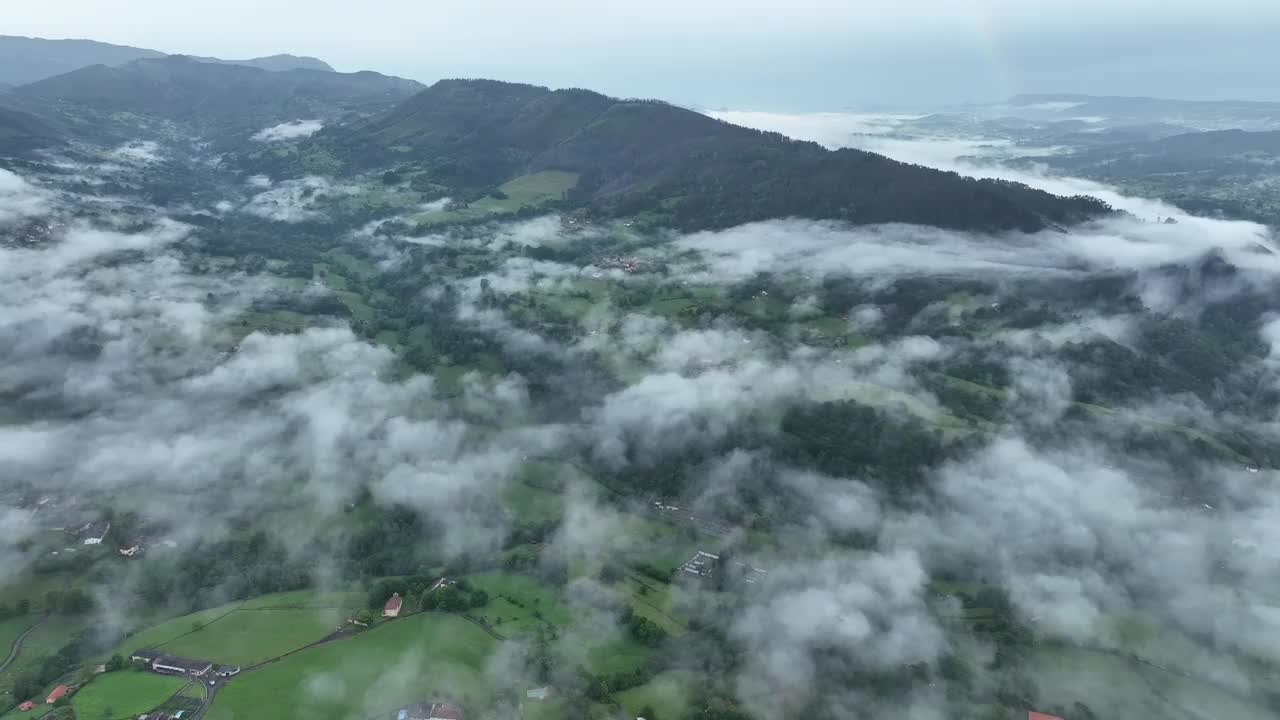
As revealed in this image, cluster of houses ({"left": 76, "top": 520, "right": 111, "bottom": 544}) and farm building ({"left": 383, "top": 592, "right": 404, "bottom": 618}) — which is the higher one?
cluster of houses ({"left": 76, "top": 520, "right": 111, "bottom": 544})

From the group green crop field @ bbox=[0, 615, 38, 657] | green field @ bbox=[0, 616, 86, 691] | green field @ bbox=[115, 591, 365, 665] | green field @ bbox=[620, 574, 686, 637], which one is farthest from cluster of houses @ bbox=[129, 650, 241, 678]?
green field @ bbox=[620, 574, 686, 637]

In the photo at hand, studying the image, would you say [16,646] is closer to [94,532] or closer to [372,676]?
[94,532]

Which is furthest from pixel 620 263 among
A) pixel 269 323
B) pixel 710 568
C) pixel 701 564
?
pixel 710 568

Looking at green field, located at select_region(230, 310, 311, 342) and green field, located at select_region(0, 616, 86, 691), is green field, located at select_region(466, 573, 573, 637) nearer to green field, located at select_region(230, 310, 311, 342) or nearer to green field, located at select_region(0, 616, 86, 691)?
green field, located at select_region(0, 616, 86, 691)

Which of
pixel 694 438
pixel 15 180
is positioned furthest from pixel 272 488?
pixel 15 180

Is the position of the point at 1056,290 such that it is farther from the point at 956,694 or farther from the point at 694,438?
the point at 956,694

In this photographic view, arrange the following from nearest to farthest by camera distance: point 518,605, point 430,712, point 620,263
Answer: point 430,712 < point 518,605 < point 620,263

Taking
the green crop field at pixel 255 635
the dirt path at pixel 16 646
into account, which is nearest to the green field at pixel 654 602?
the green crop field at pixel 255 635

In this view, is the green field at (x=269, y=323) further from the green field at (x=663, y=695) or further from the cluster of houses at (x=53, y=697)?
the green field at (x=663, y=695)
